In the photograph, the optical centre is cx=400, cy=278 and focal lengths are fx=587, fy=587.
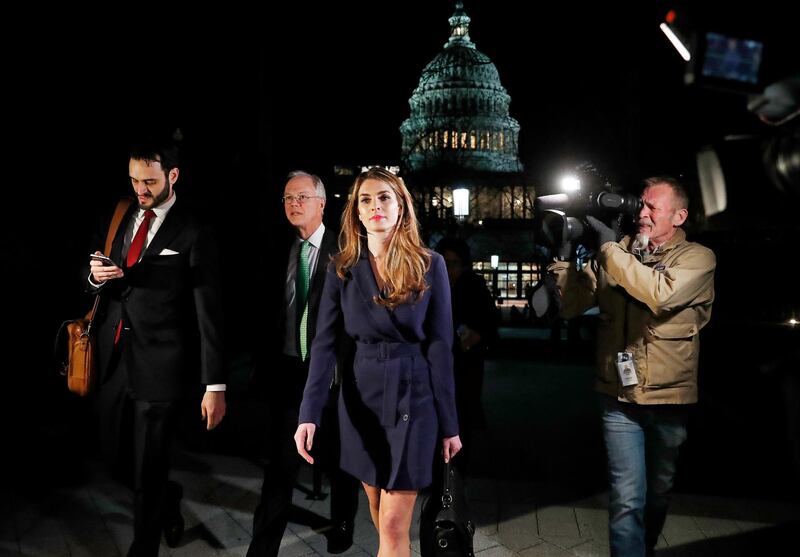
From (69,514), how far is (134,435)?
132 cm

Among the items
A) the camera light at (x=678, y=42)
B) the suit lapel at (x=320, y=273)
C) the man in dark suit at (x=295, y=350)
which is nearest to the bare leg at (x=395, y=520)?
the man in dark suit at (x=295, y=350)

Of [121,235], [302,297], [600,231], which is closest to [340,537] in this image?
[302,297]

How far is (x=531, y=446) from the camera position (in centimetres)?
561

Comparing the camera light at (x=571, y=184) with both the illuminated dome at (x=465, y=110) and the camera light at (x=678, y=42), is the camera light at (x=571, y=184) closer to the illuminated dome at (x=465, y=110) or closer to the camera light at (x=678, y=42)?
the camera light at (x=678, y=42)

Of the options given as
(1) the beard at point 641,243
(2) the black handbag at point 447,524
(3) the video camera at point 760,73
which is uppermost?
(3) the video camera at point 760,73

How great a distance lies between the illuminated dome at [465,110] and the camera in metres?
70.9

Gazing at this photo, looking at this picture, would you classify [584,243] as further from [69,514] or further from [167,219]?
[69,514]

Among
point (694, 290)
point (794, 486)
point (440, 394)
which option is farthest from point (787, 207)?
point (794, 486)

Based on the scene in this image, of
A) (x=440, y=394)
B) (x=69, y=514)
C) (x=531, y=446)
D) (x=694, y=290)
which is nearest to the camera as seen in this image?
(x=440, y=394)

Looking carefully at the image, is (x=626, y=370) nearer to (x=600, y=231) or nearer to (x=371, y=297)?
(x=600, y=231)

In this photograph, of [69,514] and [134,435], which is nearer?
[134,435]

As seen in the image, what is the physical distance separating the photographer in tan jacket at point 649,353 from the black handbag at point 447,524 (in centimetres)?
75

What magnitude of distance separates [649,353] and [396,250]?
4.36 ft

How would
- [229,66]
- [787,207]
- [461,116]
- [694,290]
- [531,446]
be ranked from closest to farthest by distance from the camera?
[787,207] < [694,290] < [531,446] < [229,66] < [461,116]
